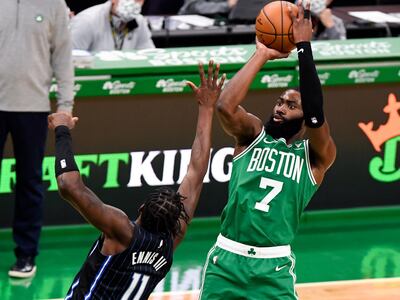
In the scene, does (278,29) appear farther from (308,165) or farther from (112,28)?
(112,28)

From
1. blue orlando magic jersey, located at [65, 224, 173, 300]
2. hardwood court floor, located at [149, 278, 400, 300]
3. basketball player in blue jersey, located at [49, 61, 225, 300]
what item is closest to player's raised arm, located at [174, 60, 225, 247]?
basketball player in blue jersey, located at [49, 61, 225, 300]

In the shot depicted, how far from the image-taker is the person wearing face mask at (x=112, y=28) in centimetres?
912

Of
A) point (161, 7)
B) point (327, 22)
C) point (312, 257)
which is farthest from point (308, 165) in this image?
point (161, 7)

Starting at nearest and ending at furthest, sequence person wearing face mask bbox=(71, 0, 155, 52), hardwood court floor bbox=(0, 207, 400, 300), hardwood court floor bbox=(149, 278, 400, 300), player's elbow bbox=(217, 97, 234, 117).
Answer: player's elbow bbox=(217, 97, 234, 117)
hardwood court floor bbox=(149, 278, 400, 300)
hardwood court floor bbox=(0, 207, 400, 300)
person wearing face mask bbox=(71, 0, 155, 52)

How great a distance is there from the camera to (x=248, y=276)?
563cm

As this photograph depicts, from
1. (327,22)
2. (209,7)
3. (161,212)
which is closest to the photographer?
(161,212)

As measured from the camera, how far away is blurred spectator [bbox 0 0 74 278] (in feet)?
24.6

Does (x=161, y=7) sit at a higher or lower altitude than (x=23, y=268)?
higher

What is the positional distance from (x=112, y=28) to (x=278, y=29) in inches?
149

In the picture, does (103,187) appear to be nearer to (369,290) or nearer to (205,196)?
(205,196)

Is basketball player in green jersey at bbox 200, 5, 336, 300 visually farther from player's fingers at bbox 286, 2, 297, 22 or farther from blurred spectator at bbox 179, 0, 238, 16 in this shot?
blurred spectator at bbox 179, 0, 238, 16

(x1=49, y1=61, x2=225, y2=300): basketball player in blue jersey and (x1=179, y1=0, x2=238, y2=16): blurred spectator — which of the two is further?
(x1=179, y1=0, x2=238, y2=16): blurred spectator

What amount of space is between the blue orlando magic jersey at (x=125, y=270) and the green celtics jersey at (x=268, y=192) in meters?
0.83

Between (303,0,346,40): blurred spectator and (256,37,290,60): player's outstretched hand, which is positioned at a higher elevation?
(256,37,290,60): player's outstretched hand
